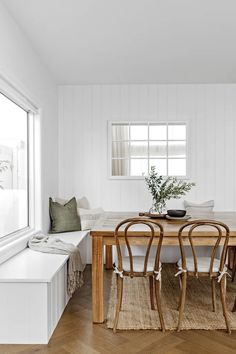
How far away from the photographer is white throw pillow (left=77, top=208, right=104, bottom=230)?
16.5 ft

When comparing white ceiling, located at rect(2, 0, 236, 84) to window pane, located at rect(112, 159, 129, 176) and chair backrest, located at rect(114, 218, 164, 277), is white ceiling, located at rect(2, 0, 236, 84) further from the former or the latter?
chair backrest, located at rect(114, 218, 164, 277)

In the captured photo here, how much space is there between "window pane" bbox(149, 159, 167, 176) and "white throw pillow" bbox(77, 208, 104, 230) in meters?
1.15

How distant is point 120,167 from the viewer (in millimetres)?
5574

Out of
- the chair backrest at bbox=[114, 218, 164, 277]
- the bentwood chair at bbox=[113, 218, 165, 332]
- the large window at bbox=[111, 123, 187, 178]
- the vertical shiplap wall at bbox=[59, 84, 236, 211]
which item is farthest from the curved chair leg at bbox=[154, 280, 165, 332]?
the large window at bbox=[111, 123, 187, 178]

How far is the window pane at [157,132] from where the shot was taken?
18.3ft

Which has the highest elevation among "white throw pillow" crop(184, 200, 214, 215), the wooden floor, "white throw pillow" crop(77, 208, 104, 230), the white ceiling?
the white ceiling

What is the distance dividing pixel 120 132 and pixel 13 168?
7.25 ft

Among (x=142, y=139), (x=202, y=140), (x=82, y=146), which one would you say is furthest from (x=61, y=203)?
(x=202, y=140)

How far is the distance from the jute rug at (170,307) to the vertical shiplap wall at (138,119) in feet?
4.88

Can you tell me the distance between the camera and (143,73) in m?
4.95

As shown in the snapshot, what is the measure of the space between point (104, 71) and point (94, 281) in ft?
9.55

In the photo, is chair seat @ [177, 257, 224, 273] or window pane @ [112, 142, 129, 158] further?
window pane @ [112, 142, 129, 158]

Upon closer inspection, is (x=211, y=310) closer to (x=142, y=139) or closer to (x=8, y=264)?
(x=8, y=264)

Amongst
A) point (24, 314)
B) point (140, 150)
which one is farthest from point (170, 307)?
point (140, 150)
